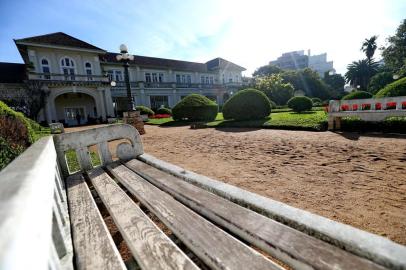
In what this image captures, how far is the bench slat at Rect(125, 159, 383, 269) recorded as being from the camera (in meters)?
0.87

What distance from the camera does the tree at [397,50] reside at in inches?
1251

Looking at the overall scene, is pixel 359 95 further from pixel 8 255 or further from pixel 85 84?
pixel 85 84

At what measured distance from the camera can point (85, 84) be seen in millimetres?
22188

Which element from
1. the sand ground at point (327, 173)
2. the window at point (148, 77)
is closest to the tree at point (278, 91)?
the window at point (148, 77)

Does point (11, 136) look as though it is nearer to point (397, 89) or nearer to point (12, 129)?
point (12, 129)

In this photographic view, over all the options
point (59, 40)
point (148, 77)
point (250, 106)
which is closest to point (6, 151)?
point (250, 106)

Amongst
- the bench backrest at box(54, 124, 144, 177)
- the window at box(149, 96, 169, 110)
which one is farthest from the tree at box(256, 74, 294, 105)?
the bench backrest at box(54, 124, 144, 177)

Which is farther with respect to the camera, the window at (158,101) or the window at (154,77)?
the window at (158,101)

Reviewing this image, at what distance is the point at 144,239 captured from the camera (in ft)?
4.13

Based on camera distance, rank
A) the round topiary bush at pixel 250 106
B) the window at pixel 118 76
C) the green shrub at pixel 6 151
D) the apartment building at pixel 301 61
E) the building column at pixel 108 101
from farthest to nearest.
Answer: the apartment building at pixel 301 61 → the window at pixel 118 76 → the building column at pixel 108 101 → the round topiary bush at pixel 250 106 → the green shrub at pixel 6 151

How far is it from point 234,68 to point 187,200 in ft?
141

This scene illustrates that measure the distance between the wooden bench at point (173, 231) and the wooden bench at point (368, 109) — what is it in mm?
7576

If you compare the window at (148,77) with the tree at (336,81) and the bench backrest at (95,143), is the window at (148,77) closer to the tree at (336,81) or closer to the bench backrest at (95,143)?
the bench backrest at (95,143)

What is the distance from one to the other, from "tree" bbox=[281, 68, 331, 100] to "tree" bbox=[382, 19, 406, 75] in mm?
12096
